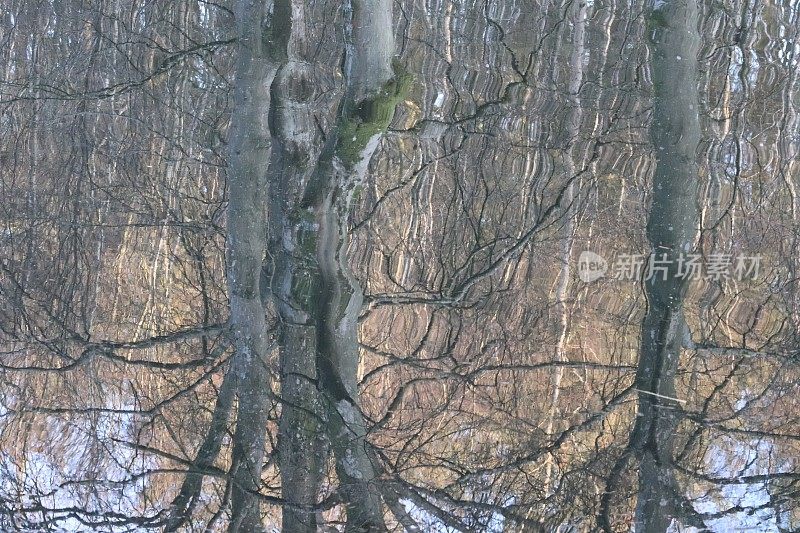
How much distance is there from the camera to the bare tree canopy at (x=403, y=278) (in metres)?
3.64

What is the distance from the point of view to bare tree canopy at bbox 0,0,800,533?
364 centimetres

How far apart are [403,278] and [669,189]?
2341 millimetres

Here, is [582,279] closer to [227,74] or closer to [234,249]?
[234,249]

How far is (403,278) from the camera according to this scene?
5.82 meters

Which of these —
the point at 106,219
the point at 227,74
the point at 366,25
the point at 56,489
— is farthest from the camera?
the point at 227,74

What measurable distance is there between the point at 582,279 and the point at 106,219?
3.94 metres

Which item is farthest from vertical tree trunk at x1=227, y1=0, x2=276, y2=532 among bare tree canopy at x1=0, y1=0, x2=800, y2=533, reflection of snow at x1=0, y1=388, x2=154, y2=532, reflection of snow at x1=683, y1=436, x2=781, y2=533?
reflection of snow at x1=683, y1=436, x2=781, y2=533

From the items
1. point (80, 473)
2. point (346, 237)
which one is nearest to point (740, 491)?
point (346, 237)

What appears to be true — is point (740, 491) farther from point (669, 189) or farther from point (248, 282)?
point (248, 282)

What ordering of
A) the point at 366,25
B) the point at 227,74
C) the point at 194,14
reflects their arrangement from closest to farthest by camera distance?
the point at 366,25 → the point at 227,74 → the point at 194,14

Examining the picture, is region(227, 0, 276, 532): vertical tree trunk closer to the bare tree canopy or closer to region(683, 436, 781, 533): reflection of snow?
the bare tree canopy

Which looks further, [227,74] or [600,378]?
[227,74]

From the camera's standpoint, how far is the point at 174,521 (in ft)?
12.3

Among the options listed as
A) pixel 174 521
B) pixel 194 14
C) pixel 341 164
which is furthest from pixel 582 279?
pixel 194 14
